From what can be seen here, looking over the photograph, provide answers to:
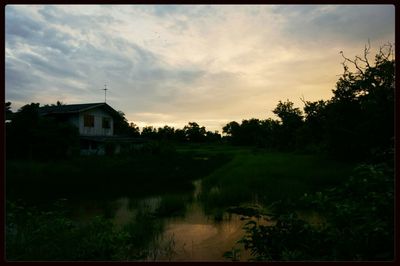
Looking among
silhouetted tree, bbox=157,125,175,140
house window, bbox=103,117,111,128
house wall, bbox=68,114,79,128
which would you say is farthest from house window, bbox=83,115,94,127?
silhouetted tree, bbox=157,125,175,140

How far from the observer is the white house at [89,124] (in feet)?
124

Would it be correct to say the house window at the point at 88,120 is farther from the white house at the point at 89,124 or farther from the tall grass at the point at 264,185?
the tall grass at the point at 264,185

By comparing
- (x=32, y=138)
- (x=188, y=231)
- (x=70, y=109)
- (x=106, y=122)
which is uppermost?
(x=70, y=109)

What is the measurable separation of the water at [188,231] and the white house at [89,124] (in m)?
23.3

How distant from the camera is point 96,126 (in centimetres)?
4062

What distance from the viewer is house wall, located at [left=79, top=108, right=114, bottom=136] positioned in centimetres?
3826

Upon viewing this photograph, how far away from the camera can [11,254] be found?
6.59 m

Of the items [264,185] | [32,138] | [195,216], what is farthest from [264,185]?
[32,138]

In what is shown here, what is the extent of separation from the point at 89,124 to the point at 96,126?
4.47 feet

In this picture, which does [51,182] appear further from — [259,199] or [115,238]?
[115,238]

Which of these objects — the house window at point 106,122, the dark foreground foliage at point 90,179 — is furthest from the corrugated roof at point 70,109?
the dark foreground foliage at point 90,179

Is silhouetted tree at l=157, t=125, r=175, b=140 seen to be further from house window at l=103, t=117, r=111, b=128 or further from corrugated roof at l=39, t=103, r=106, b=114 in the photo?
corrugated roof at l=39, t=103, r=106, b=114

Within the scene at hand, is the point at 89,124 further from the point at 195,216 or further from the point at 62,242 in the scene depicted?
the point at 62,242

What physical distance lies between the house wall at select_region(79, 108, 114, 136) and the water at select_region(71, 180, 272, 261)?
24516 millimetres
